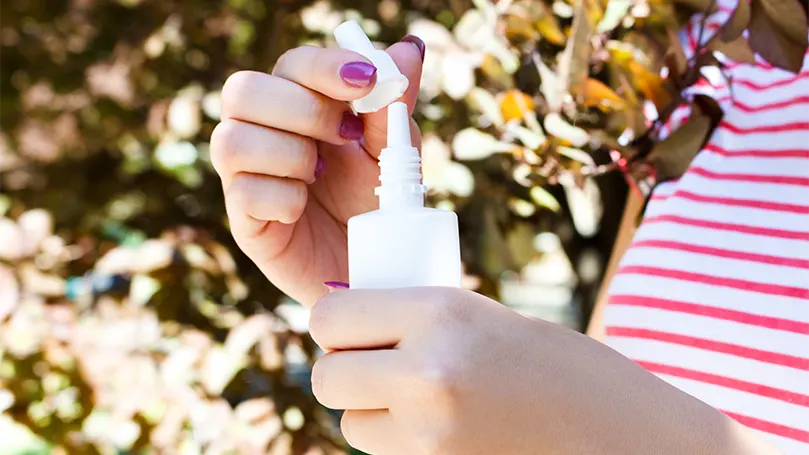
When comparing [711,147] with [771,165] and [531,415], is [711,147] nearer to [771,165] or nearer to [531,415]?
[771,165]

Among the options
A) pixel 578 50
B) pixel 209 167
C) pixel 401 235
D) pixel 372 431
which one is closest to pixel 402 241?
pixel 401 235

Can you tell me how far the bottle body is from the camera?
1.51ft

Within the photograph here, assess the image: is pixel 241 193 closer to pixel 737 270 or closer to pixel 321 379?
pixel 321 379

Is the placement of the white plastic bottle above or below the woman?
above

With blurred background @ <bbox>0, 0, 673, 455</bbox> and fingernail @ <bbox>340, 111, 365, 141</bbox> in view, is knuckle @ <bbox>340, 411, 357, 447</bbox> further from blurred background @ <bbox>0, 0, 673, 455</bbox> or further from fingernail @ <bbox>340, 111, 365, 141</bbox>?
blurred background @ <bbox>0, 0, 673, 455</bbox>

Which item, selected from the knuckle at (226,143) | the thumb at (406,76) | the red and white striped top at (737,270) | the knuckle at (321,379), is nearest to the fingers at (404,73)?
the thumb at (406,76)

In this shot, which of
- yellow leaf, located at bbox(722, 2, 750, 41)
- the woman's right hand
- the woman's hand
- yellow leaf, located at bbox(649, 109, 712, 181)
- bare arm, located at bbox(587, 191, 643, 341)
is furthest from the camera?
bare arm, located at bbox(587, 191, 643, 341)

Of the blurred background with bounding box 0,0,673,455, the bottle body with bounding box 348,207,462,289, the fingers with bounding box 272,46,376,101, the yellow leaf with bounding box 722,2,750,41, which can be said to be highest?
the yellow leaf with bounding box 722,2,750,41

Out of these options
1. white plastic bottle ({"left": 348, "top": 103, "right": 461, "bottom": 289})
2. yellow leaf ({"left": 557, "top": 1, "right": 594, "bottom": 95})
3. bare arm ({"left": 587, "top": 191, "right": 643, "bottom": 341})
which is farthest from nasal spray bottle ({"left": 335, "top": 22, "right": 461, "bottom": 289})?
bare arm ({"left": 587, "top": 191, "right": 643, "bottom": 341})

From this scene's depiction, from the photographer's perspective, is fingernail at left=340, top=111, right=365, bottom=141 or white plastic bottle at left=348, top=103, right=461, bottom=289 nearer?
white plastic bottle at left=348, top=103, right=461, bottom=289

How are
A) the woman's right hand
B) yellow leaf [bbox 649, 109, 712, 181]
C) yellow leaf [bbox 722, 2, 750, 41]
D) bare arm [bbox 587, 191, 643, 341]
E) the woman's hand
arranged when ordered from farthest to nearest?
1. bare arm [bbox 587, 191, 643, 341]
2. yellow leaf [bbox 649, 109, 712, 181]
3. yellow leaf [bbox 722, 2, 750, 41]
4. the woman's right hand
5. the woman's hand

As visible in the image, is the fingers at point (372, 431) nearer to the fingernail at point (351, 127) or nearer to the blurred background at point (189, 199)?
the fingernail at point (351, 127)

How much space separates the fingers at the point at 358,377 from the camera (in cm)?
42

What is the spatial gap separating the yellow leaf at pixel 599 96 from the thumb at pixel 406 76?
22cm
